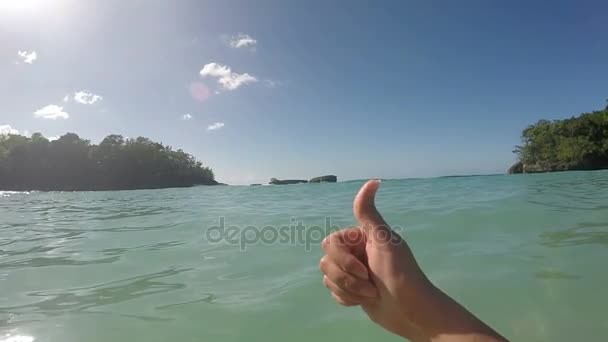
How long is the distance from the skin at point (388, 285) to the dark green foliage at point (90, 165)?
230 feet

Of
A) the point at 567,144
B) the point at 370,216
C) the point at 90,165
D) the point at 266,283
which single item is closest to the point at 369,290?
the point at 370,216

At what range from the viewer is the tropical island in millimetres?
48188

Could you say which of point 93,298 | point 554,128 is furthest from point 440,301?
point 554,128

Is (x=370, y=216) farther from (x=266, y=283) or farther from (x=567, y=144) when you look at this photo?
(x=567, y=144)

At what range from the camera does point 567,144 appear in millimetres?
50375

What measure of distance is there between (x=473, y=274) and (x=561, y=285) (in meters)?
0.55

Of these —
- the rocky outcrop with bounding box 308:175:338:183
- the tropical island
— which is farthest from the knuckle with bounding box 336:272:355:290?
the rocky outcrop with bounding box 308:175:338:183

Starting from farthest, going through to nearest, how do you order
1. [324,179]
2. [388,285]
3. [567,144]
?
[324,179]
[567,144]
[388,285]

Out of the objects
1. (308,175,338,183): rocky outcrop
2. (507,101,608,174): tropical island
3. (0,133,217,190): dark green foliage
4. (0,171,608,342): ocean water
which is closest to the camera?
(0,171,608,342): ocean water

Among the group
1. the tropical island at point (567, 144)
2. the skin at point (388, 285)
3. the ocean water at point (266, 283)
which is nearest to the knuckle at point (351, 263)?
the skin at point (388, 285)

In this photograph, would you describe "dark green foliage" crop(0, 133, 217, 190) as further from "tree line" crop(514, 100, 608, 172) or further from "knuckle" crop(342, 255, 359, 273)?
"knuckle" crop(342, 255, 359, 273)

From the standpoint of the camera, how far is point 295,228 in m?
5.45

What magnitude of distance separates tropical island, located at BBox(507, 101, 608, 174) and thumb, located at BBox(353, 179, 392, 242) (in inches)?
2337

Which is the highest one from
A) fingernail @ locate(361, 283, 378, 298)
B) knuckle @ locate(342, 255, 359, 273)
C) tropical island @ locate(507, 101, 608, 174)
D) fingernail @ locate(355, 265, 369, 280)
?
tropical island @ locate(507, 101, 608, 174)
